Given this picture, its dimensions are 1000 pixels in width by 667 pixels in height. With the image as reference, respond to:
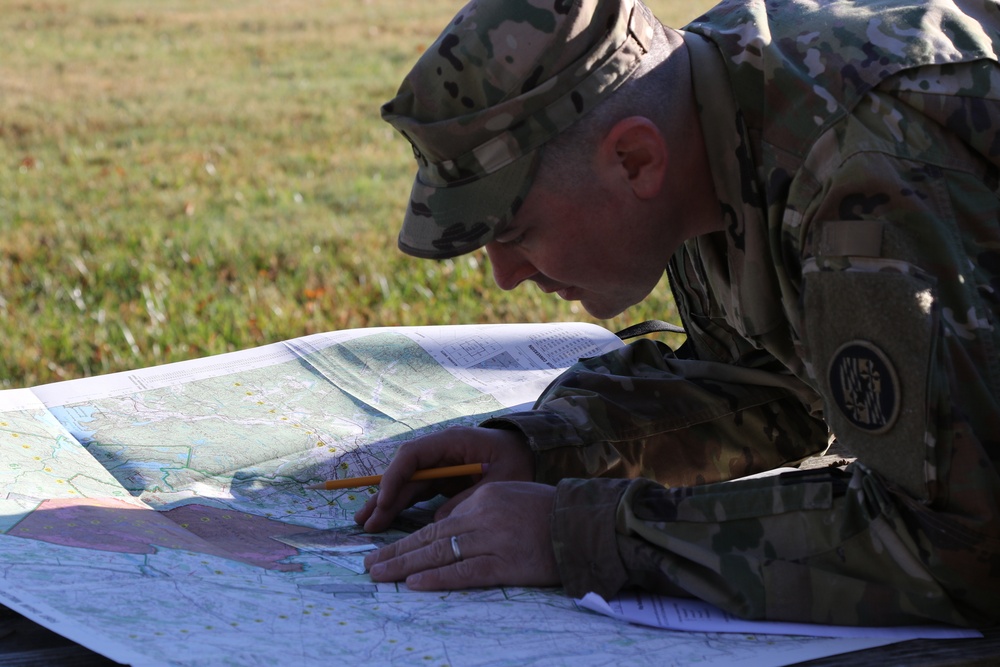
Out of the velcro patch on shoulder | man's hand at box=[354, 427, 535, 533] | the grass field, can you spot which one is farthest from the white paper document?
the grass field

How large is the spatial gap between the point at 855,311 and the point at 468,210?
2.05ft

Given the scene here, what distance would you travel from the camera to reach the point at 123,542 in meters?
1.99

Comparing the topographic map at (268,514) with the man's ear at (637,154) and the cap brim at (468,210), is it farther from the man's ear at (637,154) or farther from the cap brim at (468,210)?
the man's ear at (637,154)

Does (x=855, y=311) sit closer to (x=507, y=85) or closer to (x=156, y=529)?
(x=507, y=85)

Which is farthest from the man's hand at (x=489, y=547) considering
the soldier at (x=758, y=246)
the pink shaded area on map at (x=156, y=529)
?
the pink shaded area on map at (x=156, y=529)

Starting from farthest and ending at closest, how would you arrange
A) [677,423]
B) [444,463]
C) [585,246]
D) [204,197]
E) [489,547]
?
1. [204,197]
2. [677,423]
3. [444,463]
4. [585,246]
5. [489,547]

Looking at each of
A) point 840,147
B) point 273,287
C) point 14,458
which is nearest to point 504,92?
point 840,147

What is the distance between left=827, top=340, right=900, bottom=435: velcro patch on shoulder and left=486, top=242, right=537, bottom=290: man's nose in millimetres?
574

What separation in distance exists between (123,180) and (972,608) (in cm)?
471

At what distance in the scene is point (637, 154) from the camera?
192cm

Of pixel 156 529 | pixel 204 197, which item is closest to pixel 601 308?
pixel 156 529

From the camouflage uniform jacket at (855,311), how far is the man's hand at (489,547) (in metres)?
0.05

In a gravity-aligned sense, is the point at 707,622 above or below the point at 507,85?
below

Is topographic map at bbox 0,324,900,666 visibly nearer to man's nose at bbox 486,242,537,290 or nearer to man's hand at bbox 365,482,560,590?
man's hand at bbox 365,482,560,590
